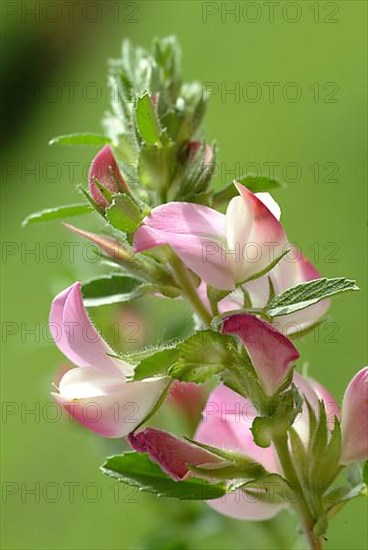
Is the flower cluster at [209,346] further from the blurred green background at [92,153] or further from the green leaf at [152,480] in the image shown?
the blurred green background at [92,153]

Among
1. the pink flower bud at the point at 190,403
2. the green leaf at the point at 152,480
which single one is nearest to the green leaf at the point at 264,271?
the green leaf at the point at 152,480

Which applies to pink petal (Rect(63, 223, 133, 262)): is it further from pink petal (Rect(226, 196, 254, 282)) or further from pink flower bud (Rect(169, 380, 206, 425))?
pink flower bud (Rect(169, 380, 206, 425))

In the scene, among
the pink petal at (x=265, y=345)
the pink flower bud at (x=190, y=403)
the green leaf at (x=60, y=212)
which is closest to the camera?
the pink petal at (x=265, y=345)

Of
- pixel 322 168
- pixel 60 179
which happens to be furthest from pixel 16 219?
pixel 322 168

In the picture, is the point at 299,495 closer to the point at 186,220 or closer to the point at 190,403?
the point at 186,220

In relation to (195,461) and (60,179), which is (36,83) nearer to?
(60,179)
